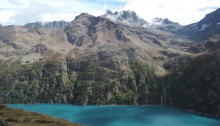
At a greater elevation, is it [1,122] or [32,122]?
[1,122]

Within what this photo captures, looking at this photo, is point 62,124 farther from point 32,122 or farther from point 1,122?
point 1,122

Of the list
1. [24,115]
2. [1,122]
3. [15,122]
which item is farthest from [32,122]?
[1,122]

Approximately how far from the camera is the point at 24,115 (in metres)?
163

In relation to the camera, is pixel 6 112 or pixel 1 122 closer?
pixel 1 122

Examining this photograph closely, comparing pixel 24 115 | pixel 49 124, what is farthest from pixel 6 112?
pixel 49 124

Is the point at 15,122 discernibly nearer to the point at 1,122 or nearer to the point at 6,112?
the point at 6,112

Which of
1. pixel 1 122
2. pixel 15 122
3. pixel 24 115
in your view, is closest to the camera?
pixel 1 122

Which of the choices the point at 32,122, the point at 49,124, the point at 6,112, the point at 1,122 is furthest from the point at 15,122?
the point at 1,122

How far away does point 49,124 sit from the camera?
14238 centimetres

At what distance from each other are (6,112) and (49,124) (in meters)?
43.7

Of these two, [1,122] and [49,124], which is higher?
[1,122]

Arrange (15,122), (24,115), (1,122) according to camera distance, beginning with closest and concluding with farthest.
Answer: (1,122)
(15,122)
(24,115)

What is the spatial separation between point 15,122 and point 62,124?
26.3m

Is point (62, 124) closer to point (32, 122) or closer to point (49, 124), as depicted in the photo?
point (49, 124)
